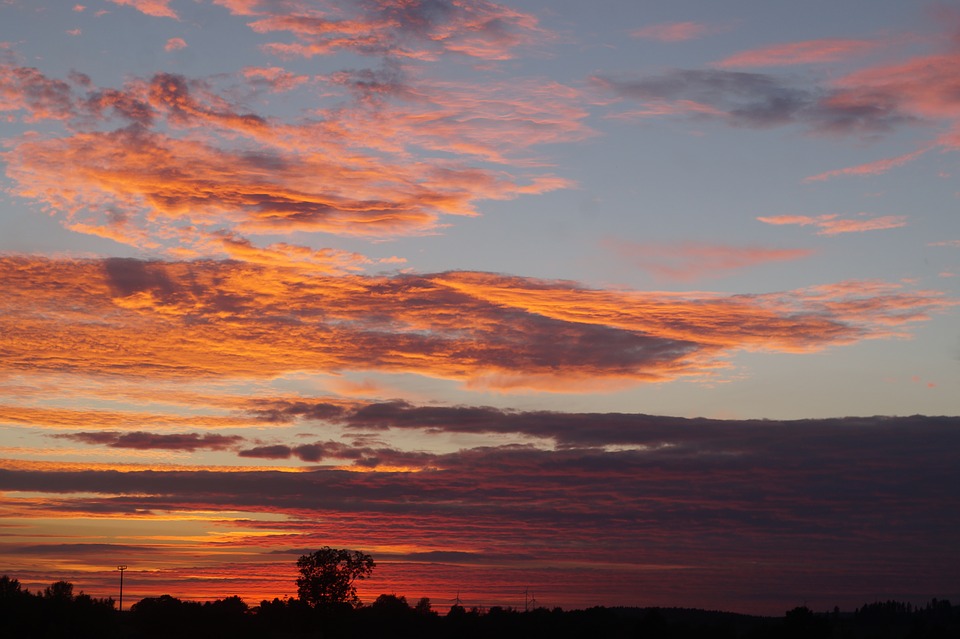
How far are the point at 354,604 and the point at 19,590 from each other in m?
52.9

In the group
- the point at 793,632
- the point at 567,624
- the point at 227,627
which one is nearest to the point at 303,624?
the point at 227,627

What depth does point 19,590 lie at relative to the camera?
12619 cm

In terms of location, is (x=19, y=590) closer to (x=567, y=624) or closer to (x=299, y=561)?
(x=299, y=561)

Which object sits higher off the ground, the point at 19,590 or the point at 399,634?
the point at 19,590

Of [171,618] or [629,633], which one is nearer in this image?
[171,618]

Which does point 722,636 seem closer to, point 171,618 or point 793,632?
point 793,632

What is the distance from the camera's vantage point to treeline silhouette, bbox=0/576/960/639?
114 metres

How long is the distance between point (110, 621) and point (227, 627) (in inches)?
849

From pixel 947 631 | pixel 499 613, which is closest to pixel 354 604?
pixel 499 613

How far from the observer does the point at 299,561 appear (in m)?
164

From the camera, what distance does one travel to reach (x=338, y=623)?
161625 mm

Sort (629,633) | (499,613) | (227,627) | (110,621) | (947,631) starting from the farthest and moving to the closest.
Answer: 1. (499,613)
2. (629,633)
3. (227,627)
4. (947,631)
5. (110,621)

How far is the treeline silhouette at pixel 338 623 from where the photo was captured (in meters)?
114

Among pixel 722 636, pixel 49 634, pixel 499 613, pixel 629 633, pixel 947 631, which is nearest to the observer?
pixel 49 634
